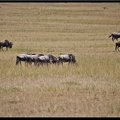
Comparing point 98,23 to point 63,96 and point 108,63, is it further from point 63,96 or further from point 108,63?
point 63,96

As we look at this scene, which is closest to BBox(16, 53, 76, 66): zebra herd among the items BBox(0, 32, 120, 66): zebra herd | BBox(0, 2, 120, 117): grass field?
BBox(0, 32, 120, 66): zebra herd

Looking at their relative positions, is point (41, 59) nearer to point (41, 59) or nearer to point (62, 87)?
point (41, 59)

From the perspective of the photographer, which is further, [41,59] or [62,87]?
[41,59]

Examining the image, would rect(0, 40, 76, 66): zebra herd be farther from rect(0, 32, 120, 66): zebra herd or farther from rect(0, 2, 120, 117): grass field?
rect(0, 2, 120, 117): grass field

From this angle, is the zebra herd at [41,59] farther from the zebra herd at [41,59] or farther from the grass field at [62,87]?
the grass field at [62,87]

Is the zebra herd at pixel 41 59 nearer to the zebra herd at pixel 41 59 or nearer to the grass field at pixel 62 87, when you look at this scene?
the zebra herd at pixel 41 59

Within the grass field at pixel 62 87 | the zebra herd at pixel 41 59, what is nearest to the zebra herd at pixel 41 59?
the zebra herd at pixel 41 59

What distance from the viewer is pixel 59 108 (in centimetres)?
1098

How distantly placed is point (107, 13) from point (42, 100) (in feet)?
192

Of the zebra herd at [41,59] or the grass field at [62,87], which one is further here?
the zebra herd at [41,59]

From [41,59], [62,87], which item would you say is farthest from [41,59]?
[62,87]

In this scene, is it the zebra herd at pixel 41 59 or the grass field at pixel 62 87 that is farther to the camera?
the zebra herd at pixel 41 59

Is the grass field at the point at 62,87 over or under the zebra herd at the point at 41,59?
under

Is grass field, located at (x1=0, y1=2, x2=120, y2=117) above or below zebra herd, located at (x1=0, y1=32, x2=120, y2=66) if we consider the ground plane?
below
